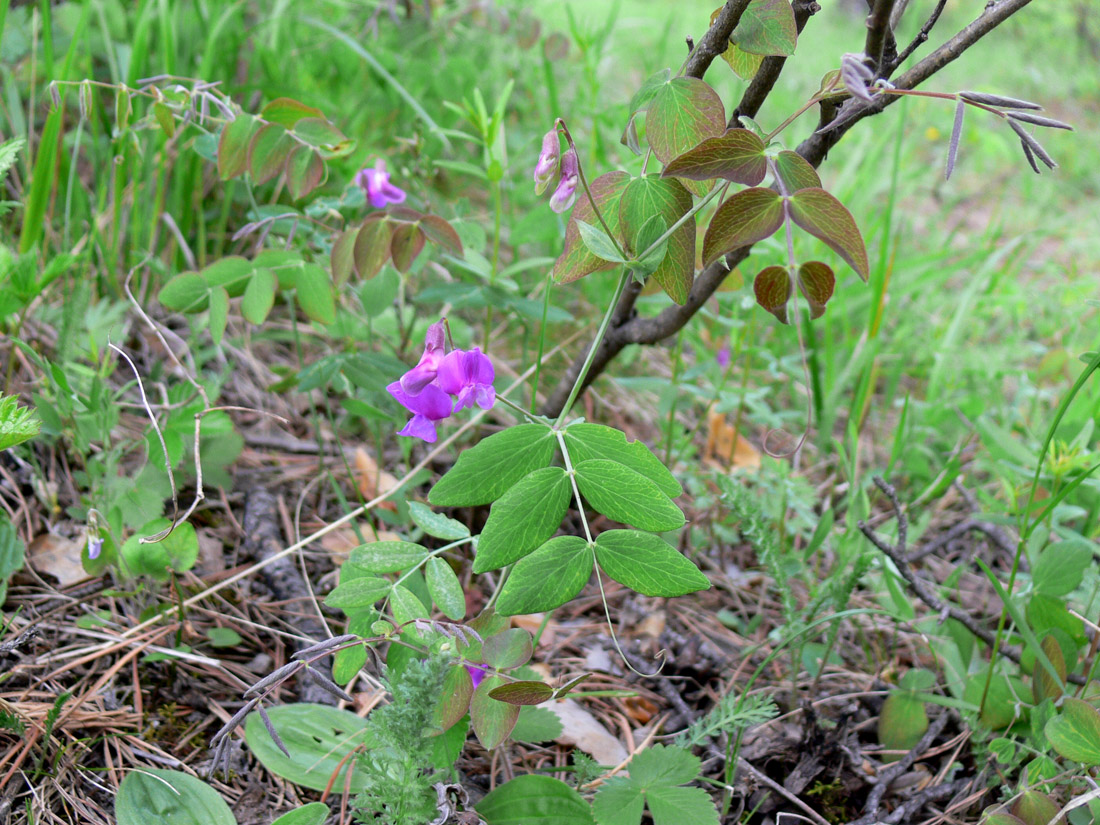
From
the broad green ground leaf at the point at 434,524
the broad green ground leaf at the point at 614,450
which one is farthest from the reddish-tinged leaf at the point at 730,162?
the broad green ground leaf at the point at 434,524

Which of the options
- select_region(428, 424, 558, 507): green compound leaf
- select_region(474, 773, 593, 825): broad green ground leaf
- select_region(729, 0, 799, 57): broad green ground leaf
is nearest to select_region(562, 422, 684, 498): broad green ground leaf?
select_region(428, 424, 558, 507): green compound leaf

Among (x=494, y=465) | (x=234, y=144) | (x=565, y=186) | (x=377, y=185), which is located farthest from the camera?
(x=377, y=185)

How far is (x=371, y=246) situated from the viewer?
4.68 ft

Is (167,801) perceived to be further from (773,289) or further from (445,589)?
(773,289)

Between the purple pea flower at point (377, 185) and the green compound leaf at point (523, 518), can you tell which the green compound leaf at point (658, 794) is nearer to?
the green compound leaf at point (523, 518)

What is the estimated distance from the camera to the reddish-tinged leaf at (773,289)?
2.99 ft

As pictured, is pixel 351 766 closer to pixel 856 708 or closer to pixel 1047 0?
pixel 856 708

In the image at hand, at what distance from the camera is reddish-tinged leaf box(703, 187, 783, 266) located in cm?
91

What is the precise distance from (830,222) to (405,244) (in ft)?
2.64

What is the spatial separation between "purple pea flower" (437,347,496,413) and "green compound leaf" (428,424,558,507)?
0.08m

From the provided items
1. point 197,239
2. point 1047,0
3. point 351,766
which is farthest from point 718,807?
point 1047,0

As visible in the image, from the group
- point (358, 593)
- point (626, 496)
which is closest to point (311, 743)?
point (358, 593)

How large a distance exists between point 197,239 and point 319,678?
1.59 metres

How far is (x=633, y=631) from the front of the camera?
1.59 metres
